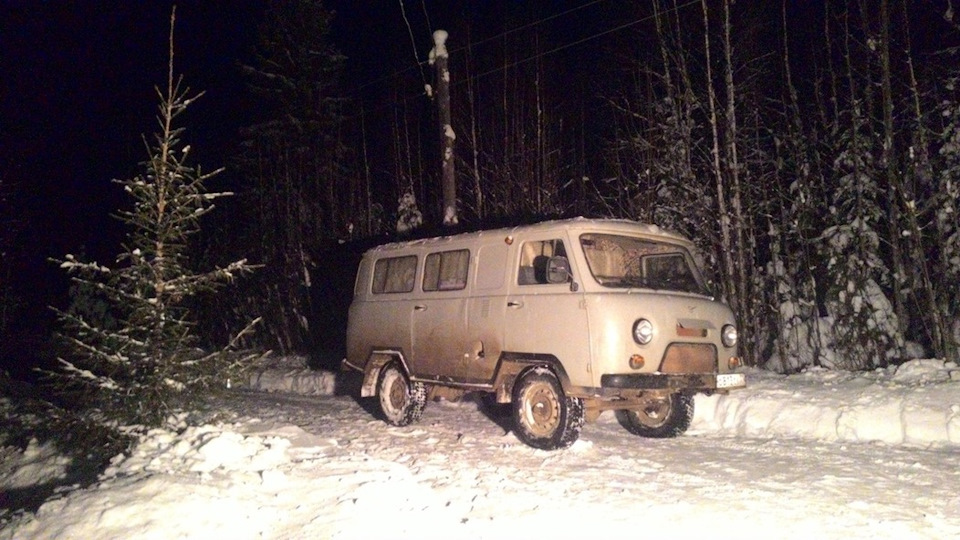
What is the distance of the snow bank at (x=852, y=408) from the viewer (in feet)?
28.2

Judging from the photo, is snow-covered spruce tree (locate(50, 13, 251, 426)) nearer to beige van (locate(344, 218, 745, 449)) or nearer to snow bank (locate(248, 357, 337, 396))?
beige van (locate(344, 218, 745, 449))

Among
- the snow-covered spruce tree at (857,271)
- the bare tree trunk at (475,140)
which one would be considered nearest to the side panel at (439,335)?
the snow-covered spruce tree at (857,271)

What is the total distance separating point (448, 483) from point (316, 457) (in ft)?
5.16

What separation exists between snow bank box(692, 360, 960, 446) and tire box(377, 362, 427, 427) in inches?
142

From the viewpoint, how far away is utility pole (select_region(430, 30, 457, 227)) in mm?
14992

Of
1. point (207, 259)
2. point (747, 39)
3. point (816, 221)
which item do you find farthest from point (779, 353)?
point (207, 259)

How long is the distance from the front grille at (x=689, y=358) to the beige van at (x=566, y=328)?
0.01 m

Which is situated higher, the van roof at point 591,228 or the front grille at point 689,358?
the van roof at point 591,228

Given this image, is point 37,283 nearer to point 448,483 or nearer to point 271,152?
point 271,152

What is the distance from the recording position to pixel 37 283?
40.3 metres

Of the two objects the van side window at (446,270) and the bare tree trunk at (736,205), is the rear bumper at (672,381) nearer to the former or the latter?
the van side window at (446,270)

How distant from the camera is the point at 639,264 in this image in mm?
8328

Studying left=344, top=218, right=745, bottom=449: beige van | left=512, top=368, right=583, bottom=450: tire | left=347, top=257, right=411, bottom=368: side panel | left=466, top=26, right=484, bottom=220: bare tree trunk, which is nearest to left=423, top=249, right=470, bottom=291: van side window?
left=344, top=218, right=745, bottom=449: beige van

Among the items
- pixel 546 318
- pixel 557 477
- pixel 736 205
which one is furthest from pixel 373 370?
pixel 736 205
